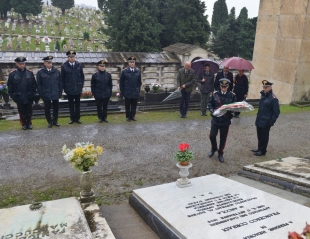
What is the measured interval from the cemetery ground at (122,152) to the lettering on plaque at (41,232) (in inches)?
57.2

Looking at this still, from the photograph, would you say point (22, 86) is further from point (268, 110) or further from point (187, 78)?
point (268, 110)

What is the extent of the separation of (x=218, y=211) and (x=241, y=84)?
664cm

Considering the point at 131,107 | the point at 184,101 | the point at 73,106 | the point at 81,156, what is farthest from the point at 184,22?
the point at 81,156

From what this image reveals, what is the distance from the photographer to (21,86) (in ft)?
26.2

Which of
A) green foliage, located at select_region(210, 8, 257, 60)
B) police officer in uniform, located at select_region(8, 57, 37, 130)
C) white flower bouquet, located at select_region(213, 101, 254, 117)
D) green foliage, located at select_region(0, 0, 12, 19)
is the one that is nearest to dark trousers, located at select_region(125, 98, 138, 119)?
police officer in uniform, located at select_region(8, 57, 37, 130)

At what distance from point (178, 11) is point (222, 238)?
3205 cm

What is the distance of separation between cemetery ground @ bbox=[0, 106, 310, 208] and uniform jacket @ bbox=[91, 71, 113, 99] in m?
0.91

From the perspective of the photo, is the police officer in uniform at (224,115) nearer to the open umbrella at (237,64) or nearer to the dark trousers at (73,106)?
the open umbrella at (237,64)

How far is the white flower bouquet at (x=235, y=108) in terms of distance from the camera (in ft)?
20.5

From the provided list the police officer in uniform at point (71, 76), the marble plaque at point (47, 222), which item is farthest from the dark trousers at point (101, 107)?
the marble plaque at point (47, 222)

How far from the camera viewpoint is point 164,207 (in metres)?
4.40

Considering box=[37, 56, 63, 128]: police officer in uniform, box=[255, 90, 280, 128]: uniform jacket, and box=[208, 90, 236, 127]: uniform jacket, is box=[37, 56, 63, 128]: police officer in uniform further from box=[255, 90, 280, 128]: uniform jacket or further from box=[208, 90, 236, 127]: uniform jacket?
box=[255, 90, 280, 128]: uniform jacket

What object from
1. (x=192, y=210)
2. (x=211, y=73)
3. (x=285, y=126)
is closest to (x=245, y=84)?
(x=211, y=73)

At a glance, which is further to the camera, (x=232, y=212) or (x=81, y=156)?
(x=81, y=156)
